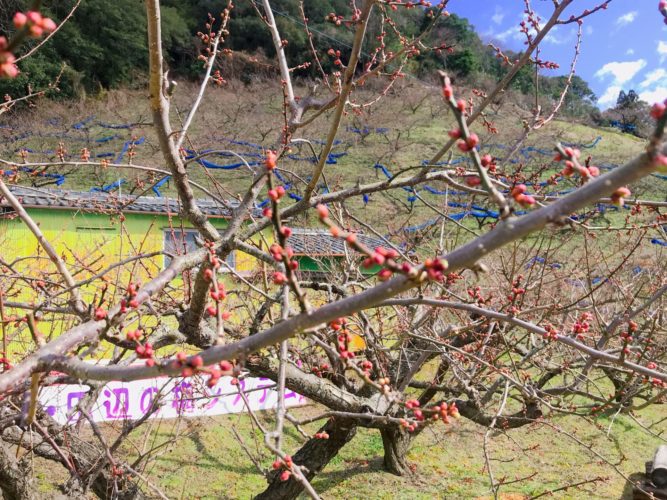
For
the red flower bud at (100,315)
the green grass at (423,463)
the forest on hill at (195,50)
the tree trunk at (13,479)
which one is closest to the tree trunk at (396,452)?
the green grass at (423,463)

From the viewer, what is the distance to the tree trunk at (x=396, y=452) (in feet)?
23.1

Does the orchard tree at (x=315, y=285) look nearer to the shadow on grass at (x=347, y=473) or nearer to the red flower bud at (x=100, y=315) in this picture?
the red flower bud at (x=100, y=315)

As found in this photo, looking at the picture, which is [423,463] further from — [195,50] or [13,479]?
[195,50]

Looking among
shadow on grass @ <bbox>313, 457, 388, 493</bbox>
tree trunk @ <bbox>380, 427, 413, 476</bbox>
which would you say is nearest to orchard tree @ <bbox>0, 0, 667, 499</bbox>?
tree trunk @ <bbox>380, 427, 413, 476</bbox>

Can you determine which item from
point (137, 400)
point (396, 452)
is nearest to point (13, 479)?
→ point (137, 400)

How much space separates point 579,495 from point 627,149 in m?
28.1

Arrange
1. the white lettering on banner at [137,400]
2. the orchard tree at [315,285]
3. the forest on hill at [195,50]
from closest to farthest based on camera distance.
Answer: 1. the orchard tree at [315,285]
2. the white lettering on banner at [137,400]
3. the forest on hill at [195,50]

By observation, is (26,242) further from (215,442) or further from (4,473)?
(4,473)

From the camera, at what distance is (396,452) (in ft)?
24.4

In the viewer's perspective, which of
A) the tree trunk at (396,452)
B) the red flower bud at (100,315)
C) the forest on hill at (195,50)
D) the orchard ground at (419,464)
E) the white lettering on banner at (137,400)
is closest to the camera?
the red flower bud at (100,315)

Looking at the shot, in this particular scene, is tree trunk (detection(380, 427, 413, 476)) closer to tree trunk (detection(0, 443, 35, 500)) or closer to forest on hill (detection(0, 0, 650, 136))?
tree trunk (detection(0, 443, 35, 500))

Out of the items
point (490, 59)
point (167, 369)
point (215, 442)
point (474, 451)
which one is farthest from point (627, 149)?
point (167, 369)

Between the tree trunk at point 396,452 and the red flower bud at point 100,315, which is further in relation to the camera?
the tree trunk at point 396,452

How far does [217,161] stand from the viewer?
82.1 feet
